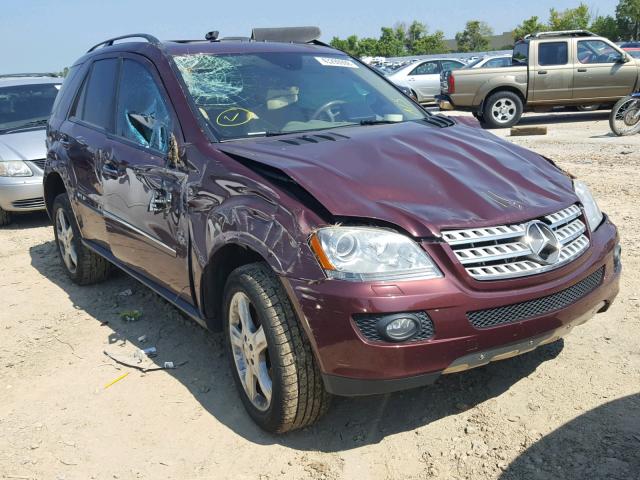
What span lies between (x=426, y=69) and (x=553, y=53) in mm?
5576

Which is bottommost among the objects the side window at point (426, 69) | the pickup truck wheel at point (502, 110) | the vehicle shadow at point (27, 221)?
the vehicle shadow at point (27, 221)

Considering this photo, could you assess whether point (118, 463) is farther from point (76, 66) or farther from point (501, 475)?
point (76, 66)

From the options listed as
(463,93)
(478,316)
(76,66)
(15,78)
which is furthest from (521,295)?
(463,93)

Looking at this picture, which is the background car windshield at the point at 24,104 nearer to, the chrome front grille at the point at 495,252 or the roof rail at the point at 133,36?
the roof rail at the point at 133,36

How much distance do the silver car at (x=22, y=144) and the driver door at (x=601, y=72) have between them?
1070 centimetres

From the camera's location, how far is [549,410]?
305 cm

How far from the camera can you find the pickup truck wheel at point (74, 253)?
17.0ft

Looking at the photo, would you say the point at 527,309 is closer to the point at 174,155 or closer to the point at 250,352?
the point at 250,352

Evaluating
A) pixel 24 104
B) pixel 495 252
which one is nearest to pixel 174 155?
pixel 495 252

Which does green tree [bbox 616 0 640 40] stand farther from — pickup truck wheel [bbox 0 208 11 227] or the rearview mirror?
the rearview mirror

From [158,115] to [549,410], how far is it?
257 cm

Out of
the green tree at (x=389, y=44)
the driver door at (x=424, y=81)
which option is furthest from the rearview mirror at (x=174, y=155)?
the green tree at (x=389, y=44)

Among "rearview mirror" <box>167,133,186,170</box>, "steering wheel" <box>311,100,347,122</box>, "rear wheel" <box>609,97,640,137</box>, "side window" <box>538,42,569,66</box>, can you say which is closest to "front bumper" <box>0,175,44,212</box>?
"rearview mirror" <box>167,133,186,170</box>

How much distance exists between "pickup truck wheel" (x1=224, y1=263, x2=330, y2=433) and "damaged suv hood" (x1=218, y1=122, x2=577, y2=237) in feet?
1.58
